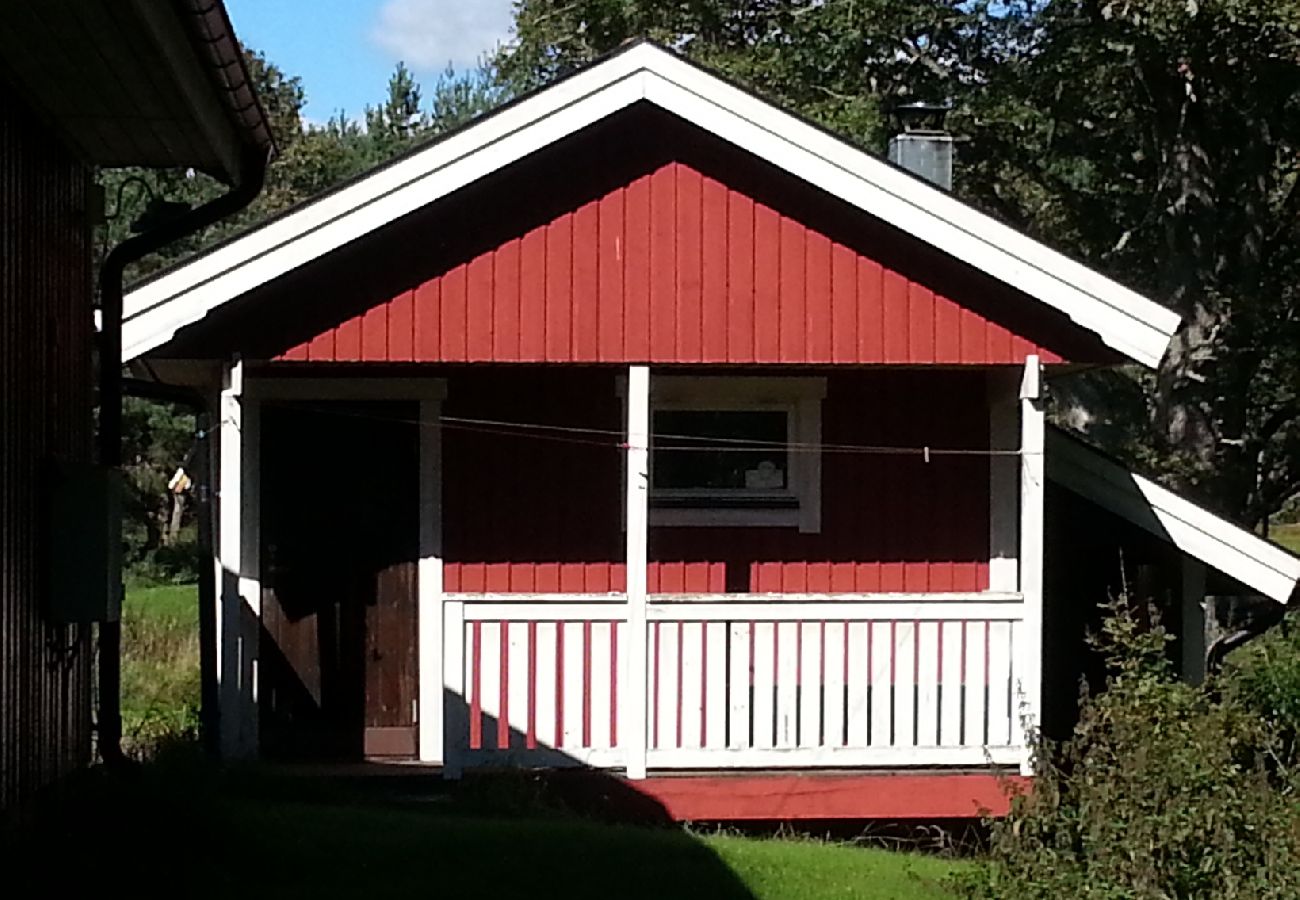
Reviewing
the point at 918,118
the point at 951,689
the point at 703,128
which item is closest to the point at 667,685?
the point at 951,689

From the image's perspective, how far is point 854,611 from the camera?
35.0 ft

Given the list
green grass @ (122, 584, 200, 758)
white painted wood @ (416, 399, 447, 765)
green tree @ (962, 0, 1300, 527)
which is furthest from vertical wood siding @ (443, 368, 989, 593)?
green tree @ (962, 0, 1300, 527)

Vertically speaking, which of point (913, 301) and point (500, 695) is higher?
point (913, 301)

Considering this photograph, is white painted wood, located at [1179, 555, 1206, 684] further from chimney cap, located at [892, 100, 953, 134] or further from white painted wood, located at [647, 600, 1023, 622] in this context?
chimney cap, located at [892, 100, 953, 134]

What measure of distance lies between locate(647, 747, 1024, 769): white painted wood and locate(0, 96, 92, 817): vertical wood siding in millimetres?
3572

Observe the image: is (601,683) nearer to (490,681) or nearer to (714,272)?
(490,681)

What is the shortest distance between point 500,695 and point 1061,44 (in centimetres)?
1125

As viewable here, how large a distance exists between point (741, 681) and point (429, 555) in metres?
2.44

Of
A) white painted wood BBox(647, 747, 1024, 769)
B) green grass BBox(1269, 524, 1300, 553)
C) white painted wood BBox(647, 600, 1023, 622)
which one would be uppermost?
white painted wood BBox(647, 600, 1023, 622)

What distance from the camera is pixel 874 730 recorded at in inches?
425

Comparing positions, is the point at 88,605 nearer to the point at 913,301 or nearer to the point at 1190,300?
the point at 913,301

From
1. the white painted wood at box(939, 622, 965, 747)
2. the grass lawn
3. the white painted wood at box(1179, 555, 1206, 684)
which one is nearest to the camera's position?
the grass lawn

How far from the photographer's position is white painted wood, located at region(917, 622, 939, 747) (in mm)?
10734

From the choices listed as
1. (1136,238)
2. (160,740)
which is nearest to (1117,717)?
(160,740)
